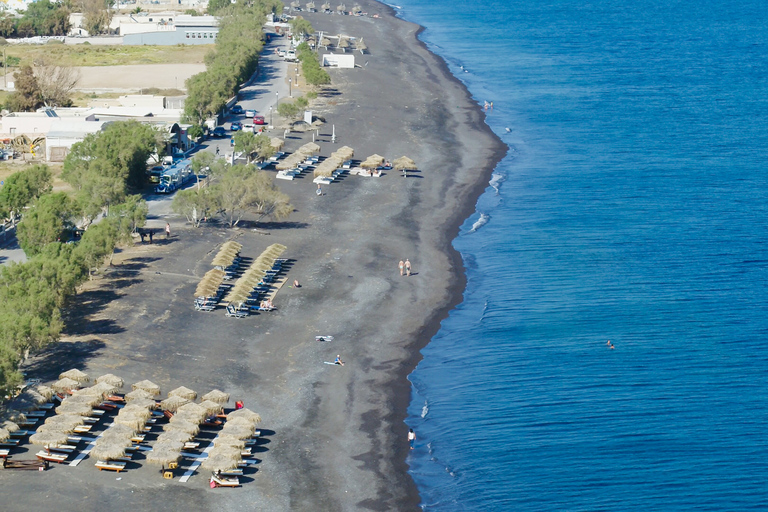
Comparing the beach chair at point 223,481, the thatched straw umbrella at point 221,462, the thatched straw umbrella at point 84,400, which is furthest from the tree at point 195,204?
the beach chair at point 223,481

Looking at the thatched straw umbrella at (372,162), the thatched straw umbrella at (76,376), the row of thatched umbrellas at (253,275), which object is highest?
the thatched straw umbrella at (372,162)

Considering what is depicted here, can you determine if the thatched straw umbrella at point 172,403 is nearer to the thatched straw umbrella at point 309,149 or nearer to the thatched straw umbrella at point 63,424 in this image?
the thatched straw umbrella at point 63,424

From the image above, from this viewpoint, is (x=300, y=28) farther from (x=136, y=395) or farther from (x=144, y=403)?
(x=144, y=403)

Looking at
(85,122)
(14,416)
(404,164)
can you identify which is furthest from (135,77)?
(14,416)

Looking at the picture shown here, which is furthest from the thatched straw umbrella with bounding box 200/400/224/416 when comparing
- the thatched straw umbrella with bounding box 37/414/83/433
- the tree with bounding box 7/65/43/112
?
the tree with bounding box 7/65/43/112

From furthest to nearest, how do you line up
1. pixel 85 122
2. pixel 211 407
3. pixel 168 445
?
pixel 85 122 < pixel 211 407 < pixel 168 445

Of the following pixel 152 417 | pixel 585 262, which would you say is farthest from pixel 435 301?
pixel 152 417
